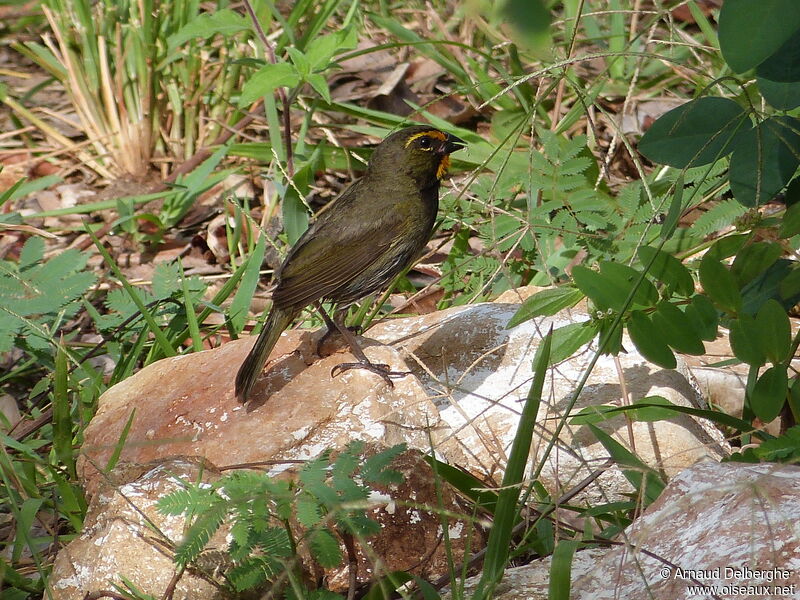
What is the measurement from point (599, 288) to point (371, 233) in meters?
1.58

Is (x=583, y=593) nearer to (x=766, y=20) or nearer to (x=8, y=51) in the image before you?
(x=766, y=20)

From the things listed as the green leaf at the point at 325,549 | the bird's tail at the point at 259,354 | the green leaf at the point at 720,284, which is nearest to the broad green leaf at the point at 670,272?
the green leaf at the point at 720,284

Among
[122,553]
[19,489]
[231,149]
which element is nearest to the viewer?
[122,553]

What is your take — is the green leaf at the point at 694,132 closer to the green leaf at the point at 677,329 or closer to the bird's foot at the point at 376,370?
the green leaf at the point at 677,329

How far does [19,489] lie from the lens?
3.29m

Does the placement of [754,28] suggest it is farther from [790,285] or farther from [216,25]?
[216,25]

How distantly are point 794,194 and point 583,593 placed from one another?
4.79 ft

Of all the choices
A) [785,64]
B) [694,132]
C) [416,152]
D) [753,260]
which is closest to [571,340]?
[753,260]

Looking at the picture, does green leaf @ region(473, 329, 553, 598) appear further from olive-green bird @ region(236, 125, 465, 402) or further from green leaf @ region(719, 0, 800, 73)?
olive-green bird @ region(236, 125, 465, 402)

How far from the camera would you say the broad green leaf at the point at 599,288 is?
8.54 ft

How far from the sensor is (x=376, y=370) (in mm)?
3299

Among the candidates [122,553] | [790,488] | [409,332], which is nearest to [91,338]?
[409,332]

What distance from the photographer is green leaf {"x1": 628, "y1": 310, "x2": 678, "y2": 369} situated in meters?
2.61

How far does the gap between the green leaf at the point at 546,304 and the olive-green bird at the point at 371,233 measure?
836 millimetres
